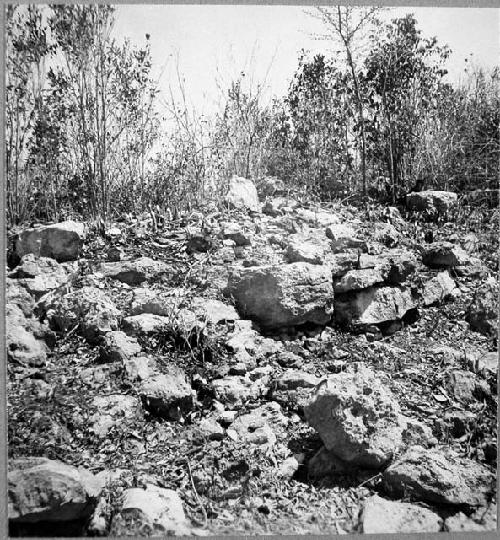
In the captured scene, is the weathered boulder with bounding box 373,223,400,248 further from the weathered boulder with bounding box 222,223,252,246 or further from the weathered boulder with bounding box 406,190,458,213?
the weathered boulder with bounding box 222,223,252,246

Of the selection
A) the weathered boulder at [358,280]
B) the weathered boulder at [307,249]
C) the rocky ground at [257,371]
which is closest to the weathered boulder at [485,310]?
the rocky ground at [257,371]

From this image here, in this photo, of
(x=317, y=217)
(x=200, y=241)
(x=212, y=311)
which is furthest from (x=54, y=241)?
(x=317, y=217)

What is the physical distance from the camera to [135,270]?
2287mm

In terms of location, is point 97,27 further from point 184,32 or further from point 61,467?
point 61,467

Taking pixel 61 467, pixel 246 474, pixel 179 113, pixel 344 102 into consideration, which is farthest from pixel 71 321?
pixel 344 102

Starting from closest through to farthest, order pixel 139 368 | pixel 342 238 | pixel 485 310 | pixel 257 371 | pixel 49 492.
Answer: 1. pixel 49 492
2. pixel 139 368
3. pixel 257 371
4. pixel 485 310
5. pixel 342 238

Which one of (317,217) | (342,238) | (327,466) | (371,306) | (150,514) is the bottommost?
(150,514)

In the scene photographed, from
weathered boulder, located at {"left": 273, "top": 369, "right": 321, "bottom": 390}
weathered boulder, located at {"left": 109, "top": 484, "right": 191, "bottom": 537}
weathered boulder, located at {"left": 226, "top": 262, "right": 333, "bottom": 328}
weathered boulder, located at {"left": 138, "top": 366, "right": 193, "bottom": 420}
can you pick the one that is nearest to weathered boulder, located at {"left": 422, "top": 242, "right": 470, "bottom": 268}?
weathered boulder, located at {"left": 226, "top": 262, "right": 333, "bottom": 328}

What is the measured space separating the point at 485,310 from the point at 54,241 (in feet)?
6.79

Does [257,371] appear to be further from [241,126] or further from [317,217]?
[241,126]

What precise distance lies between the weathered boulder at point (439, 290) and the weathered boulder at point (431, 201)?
1.26 ft

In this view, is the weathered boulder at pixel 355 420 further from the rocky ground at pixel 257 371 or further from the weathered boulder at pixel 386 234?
the weathered boulder at pixel 386 234

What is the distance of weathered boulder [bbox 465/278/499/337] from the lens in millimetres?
2148

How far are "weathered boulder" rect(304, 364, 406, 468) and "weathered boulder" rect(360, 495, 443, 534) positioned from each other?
148 millimetres
